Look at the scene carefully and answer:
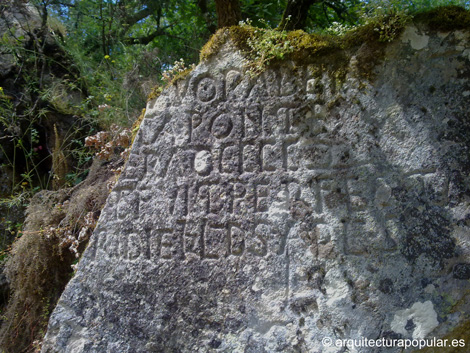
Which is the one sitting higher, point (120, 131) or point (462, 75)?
point (120, 131)

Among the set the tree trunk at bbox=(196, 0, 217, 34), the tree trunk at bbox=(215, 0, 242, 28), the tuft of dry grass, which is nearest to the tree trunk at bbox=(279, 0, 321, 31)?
the tree trunk at bbox=(215, 0, 242, 28)

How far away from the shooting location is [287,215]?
218 cm

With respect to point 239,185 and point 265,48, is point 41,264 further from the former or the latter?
point 265,48

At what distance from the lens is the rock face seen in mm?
1913

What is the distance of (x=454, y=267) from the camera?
6.05 feet

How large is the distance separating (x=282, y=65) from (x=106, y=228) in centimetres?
150

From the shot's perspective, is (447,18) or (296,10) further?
(296,10)

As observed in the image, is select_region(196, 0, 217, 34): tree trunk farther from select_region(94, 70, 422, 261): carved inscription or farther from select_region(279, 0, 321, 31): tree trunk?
select_region(94, 70, 422, 261): carved inscription

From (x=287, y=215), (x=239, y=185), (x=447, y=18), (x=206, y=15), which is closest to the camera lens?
(x=447, y=18)

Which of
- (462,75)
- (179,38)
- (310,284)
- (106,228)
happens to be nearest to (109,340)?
(106,228)

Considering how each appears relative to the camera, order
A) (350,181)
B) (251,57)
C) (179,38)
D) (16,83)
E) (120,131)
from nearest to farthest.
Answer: (350,181) → (251,57) → (120,131) → (16,83) → (179,38)

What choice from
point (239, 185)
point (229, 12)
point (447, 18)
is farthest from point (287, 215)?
point (229, 12)

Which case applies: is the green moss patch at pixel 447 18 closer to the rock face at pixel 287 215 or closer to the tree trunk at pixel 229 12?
the rock face at pixel 287 215

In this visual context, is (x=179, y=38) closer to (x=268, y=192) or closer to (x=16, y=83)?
(x=16, y=83)
